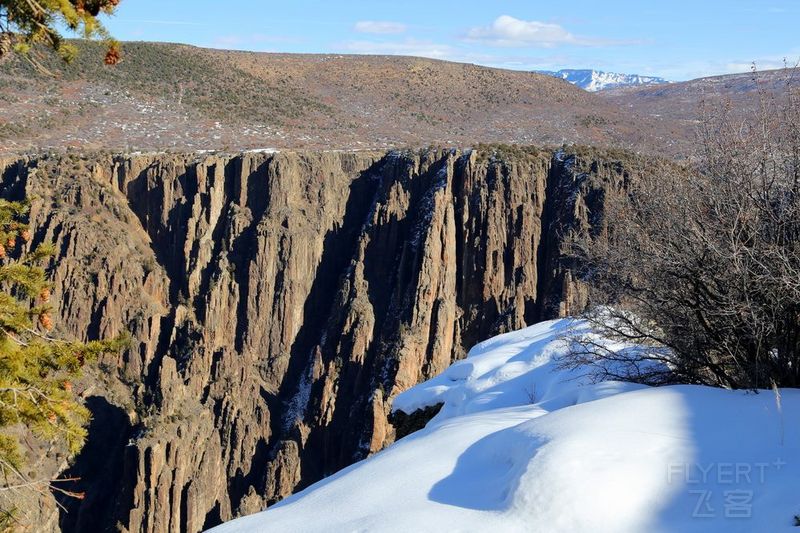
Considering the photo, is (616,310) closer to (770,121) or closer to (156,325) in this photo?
(770,121)

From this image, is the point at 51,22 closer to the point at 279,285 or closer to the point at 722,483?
the point at 722,483

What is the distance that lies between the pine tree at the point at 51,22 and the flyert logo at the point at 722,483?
5564mm

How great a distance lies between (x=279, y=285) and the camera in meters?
38.0

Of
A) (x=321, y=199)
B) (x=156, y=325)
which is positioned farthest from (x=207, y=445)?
(x=321, y=199)

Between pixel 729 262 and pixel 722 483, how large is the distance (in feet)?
11.0

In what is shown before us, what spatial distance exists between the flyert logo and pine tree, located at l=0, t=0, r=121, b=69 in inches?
219

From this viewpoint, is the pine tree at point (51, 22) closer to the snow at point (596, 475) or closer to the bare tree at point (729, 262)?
the snow at point (596, 475)

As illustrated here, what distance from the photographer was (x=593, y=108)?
2763 inches

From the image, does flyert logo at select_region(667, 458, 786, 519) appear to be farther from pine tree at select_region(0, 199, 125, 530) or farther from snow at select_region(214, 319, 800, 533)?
pine tree at select_region(0, 199, 125, 530)

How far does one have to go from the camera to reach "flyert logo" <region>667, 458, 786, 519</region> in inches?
221

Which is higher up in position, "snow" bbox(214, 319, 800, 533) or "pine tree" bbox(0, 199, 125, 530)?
"pine tree" bbox(0, 199, 125, 530)

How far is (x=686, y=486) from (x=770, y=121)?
5804 mm

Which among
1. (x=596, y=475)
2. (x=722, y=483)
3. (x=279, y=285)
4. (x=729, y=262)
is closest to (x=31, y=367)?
(x=596, y=475)

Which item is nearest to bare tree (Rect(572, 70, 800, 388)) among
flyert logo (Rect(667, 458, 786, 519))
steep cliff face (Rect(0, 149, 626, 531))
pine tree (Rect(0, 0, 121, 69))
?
flyert logo (Rect(667, 458, 786, 519))
